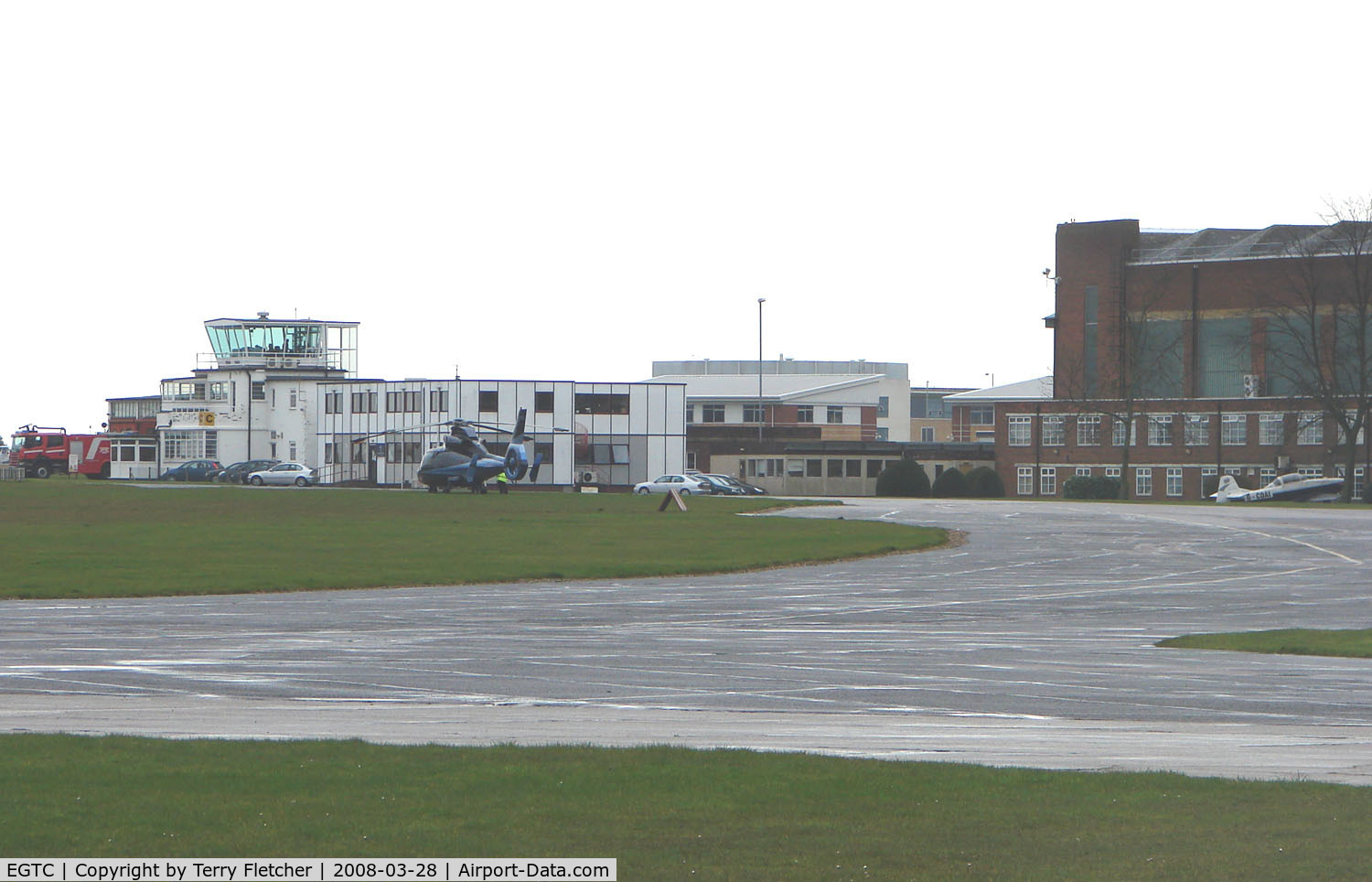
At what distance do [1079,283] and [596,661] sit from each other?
9582cm

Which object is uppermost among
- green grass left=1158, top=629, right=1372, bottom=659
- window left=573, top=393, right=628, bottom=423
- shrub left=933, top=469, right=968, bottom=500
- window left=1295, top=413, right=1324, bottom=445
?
window left=573, top=393, right=628, bottom=423

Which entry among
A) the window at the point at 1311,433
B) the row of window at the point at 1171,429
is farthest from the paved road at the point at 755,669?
the row of window at the point at 1171,429

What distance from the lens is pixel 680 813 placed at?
957cm

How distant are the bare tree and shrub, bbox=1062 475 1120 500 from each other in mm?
11903

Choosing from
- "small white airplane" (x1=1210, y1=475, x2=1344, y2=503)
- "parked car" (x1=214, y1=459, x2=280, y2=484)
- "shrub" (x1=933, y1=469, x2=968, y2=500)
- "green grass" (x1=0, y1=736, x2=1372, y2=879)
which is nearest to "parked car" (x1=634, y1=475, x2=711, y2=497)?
"shrub" (x1=933, y1=469, x2=968, y2=500)

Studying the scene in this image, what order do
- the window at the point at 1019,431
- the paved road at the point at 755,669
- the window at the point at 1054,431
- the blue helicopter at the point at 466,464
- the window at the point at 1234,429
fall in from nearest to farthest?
the paved road at the point at 755,669
the blue helicopter at the point at 466,464
the window at the point at 1234,429
the window at the point at 1054,431
the window at the point at 1019,431

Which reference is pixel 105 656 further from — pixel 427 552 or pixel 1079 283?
pixel 1079 283

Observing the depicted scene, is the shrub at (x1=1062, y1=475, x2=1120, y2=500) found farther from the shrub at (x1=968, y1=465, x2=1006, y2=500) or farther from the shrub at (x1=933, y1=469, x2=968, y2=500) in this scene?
the shrub at (x1=933, y1=469, x2=968, y2=500)

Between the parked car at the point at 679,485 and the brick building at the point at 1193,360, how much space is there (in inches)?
927

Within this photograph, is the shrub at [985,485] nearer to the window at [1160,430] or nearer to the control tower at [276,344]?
the window at [1160,430]

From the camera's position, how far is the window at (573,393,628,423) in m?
109

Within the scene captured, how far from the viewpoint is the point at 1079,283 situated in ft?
362

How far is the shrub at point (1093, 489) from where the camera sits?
101m

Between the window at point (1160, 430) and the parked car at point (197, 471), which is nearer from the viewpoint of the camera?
the window at point (1160, 430)
